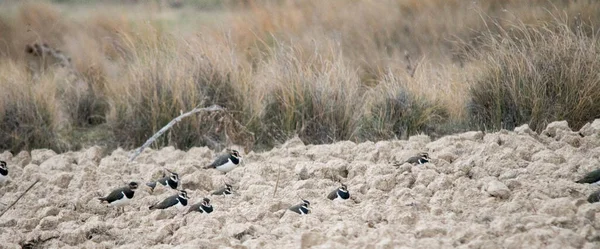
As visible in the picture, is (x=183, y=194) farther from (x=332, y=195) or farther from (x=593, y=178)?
(x=593, y=178)

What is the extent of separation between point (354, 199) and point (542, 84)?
290cm

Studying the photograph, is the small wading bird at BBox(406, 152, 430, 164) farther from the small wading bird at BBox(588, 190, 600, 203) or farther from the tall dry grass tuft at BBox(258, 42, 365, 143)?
the tall dry grass tuft at BBox(258, 42, 365, 143)

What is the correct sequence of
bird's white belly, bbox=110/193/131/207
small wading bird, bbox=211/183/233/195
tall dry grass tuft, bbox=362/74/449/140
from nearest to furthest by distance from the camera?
bird's white belly, bbox=110/193/131/207 → small wading bird, bbox=211/183/233/195 → tall dry grass tuft, bbox=362/74/449/140

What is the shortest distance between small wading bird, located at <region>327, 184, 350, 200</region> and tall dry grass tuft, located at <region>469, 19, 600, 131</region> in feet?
8.49

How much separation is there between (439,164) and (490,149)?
0.42 meters

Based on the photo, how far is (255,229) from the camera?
17.0ft

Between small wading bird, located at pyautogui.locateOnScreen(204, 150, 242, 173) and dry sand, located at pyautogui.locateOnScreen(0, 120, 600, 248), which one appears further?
small wading bird, located at pyautogui.locateOnScreen(204, 150, 242, 173)

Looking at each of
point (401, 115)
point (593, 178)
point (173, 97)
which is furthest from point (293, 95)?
point (593, 178)

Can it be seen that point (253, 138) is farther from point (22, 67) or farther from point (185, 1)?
point (185, 1)

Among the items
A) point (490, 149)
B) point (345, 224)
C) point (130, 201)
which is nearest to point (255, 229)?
point (345, 224)

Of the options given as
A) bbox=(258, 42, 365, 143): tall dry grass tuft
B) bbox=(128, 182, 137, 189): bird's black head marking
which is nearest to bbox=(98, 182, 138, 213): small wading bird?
bbox=(128, 182, 137, 189): bird's black head marking

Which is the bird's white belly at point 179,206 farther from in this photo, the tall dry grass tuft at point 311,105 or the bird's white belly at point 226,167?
the tall dry grass tuft at point 311,105

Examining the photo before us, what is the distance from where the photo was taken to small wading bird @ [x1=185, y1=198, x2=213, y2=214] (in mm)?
5582

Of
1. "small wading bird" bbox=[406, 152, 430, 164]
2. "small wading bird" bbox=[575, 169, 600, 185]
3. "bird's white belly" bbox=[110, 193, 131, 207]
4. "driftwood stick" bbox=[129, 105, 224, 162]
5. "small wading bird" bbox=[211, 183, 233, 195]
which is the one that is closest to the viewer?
"small wading bird" bbox=[575, 169, 600, 185]
